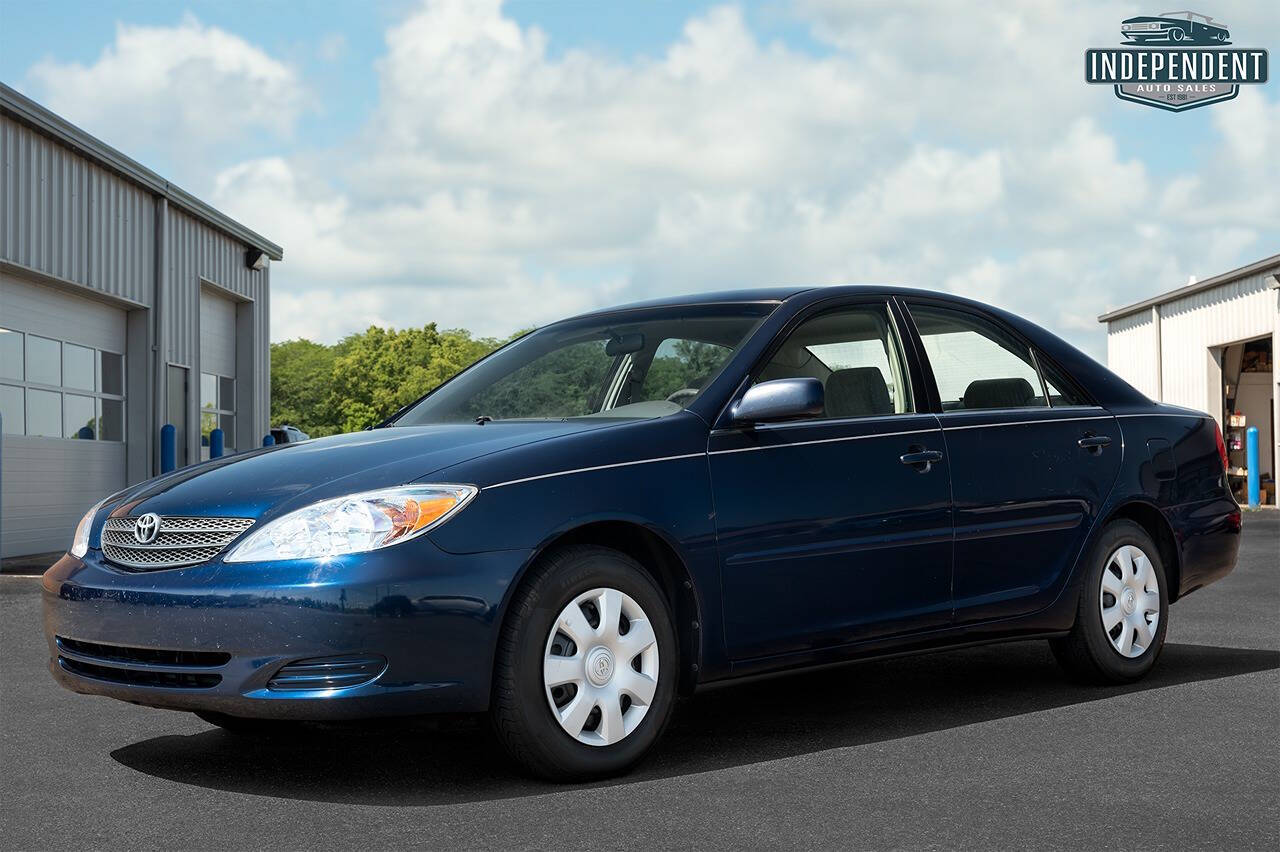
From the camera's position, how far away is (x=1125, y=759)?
192 inches

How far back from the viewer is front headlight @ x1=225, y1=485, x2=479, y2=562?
429 cm

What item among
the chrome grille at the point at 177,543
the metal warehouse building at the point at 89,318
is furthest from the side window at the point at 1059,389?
the metal warehouse building at the point at 89,318

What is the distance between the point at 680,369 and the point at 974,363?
1.45 m

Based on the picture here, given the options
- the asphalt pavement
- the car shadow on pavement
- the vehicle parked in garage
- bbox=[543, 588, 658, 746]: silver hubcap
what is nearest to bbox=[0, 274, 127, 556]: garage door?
the vehicle parked in garage

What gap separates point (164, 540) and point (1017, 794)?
267cm

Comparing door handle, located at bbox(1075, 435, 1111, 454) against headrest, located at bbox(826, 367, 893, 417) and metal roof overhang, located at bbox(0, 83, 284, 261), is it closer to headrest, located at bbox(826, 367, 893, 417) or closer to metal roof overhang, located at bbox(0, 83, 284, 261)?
headrest, located at bbox(826, 367, 893, 417)

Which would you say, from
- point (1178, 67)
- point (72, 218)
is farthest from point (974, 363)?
point (1178, 67)

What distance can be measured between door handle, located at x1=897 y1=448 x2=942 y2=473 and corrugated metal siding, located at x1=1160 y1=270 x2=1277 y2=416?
2246cm

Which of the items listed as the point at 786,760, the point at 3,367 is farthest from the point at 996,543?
the point at 3,367

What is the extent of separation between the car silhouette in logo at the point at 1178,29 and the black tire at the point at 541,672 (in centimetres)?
2181

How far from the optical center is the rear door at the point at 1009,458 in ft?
19.0

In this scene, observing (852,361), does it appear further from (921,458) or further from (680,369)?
(680,369)

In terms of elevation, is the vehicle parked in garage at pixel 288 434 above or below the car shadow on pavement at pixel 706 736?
above

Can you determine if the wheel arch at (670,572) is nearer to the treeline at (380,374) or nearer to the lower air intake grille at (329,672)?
the lower air intake grille at (329,672)
